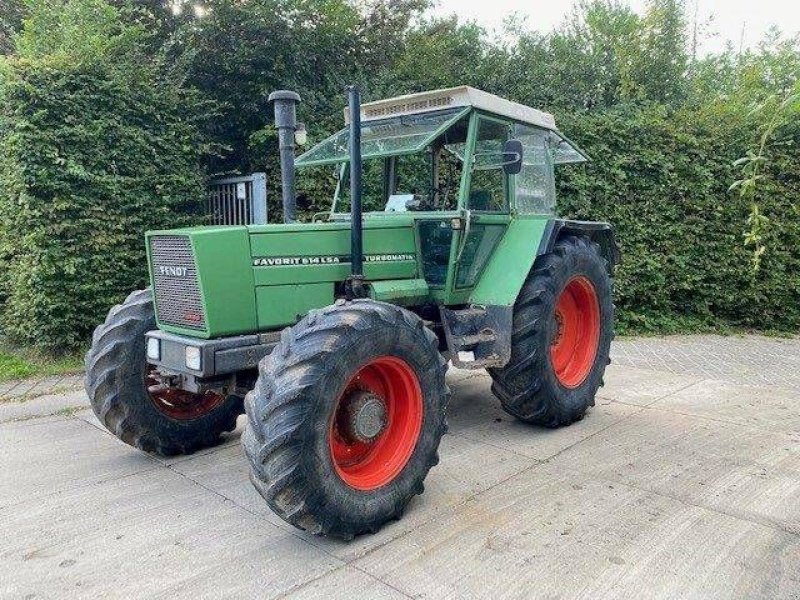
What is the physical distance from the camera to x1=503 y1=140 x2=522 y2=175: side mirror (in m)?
3.66

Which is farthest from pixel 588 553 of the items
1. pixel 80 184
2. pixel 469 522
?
pixel 80 184

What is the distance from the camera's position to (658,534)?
271 centimetres

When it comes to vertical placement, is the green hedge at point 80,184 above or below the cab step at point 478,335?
above

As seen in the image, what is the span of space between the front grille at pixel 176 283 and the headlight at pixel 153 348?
122mm

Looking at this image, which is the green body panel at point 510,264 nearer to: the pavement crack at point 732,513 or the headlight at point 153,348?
the pavement crack at point 732,513

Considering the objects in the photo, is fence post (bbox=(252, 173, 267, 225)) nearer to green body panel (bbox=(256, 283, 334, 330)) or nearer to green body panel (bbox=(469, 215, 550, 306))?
green body panel (bbox=(469, 215, 550, 306))

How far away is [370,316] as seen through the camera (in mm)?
2742

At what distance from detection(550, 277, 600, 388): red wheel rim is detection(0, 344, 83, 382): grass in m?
4.55

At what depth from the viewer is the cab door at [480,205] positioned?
12.3 feet

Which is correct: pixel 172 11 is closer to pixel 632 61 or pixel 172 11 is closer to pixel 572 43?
pixel 572 43

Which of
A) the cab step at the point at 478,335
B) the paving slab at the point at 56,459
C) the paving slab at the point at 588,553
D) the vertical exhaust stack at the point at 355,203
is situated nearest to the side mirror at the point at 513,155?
the cab step at the point at 478,335

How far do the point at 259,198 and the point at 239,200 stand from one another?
12.0 inches

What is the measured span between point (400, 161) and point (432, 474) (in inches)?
83.1

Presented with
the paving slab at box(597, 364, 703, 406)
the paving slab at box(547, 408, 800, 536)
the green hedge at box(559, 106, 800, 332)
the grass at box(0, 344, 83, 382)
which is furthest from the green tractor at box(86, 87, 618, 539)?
the green hedge at box(559, 106, 800, 332)
